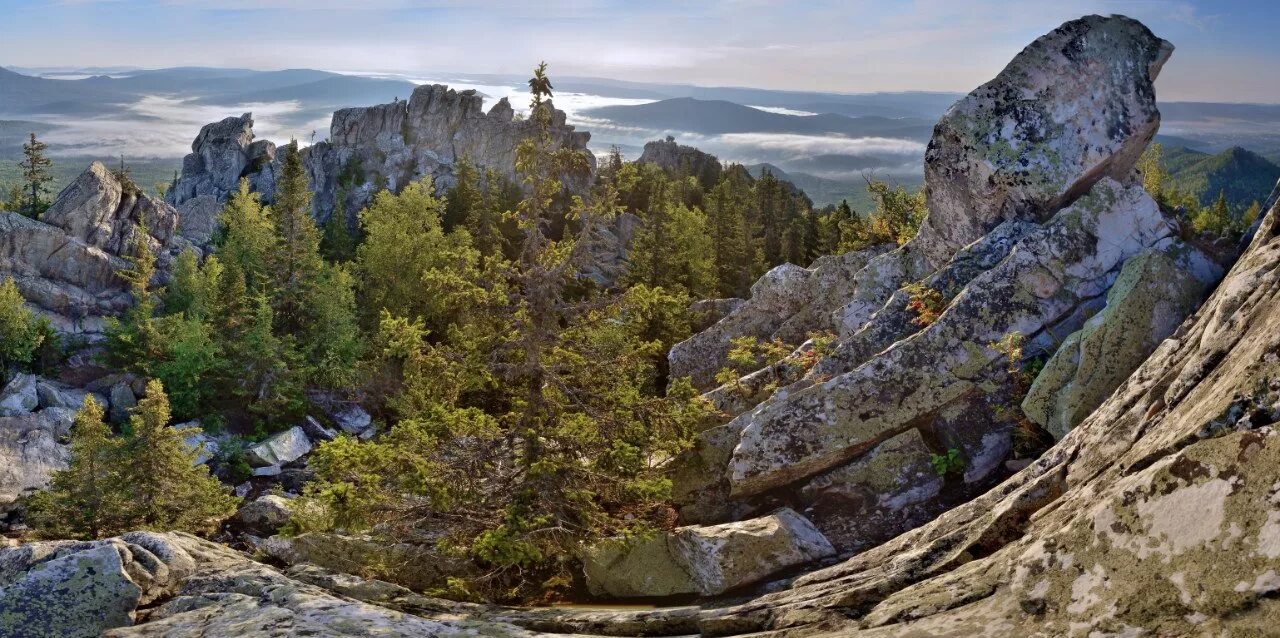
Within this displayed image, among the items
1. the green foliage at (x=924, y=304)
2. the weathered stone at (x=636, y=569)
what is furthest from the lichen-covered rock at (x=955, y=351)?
the weathered stone at (x=636, y=569)

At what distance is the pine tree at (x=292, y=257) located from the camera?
53094 millimetres

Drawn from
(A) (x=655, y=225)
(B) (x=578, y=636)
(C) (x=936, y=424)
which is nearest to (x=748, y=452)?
(C) (x=936, y=424)

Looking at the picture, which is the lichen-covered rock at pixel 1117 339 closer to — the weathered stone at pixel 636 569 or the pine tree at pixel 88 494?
the weathered stone at pixel 636 569

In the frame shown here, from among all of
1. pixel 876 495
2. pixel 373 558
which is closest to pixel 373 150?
pixel 373 558

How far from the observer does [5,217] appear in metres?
59.6

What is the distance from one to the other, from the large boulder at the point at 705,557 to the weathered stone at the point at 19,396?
46.3 metres

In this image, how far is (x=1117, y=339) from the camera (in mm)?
12141

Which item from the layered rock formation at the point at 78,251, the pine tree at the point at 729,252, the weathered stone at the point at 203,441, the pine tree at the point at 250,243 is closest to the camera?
the weathered stone at the point at 203,441

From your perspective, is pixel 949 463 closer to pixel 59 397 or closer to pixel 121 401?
pixel 121 401

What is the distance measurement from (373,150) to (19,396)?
63.9m

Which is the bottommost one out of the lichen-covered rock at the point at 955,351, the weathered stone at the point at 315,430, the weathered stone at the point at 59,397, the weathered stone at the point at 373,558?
the weathered stone at the point at 315,430

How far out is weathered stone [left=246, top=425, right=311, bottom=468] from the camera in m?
41.4

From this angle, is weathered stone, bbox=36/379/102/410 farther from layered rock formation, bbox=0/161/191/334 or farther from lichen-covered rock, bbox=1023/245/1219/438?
lichen-covered rock, bbox=1023/245/1219/438

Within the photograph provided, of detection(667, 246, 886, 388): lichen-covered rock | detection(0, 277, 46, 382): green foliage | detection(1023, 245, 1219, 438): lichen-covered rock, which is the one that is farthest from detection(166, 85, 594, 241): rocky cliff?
detection(1023, 245, 1219, 438): lichen-covered rock
